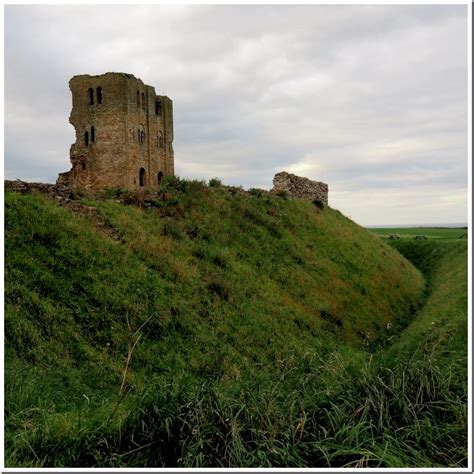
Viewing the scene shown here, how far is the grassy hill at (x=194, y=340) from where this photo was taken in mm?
3889

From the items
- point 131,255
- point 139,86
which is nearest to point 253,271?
point 131,255

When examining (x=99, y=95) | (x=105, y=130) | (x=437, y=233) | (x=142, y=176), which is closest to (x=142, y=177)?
(x=142, y=176)

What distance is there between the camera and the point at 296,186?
26.1 meters

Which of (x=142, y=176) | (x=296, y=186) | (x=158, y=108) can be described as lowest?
(x=296, y=186)

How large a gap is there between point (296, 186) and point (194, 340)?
1909 centimetres

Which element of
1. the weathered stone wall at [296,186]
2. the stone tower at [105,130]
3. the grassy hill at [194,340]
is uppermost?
the stone tower at [105,130]

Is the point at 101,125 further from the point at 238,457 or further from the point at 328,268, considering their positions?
the point at 238,457

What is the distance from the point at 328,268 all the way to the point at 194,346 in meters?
9.73

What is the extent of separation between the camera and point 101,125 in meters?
40.2

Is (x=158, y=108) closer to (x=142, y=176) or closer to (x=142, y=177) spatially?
(x=142, y=176)

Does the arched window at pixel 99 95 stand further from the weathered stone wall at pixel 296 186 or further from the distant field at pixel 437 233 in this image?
the distant field at pixel 437 233

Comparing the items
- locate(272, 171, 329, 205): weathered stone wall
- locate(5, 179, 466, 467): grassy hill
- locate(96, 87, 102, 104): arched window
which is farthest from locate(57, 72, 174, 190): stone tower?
locate(5, 179, 466, 467): grassy hill

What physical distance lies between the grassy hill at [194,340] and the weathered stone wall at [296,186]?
6.48 meters

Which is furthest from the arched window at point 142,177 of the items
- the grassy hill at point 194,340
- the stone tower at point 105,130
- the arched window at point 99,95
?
the grassy hill at point 194,340
